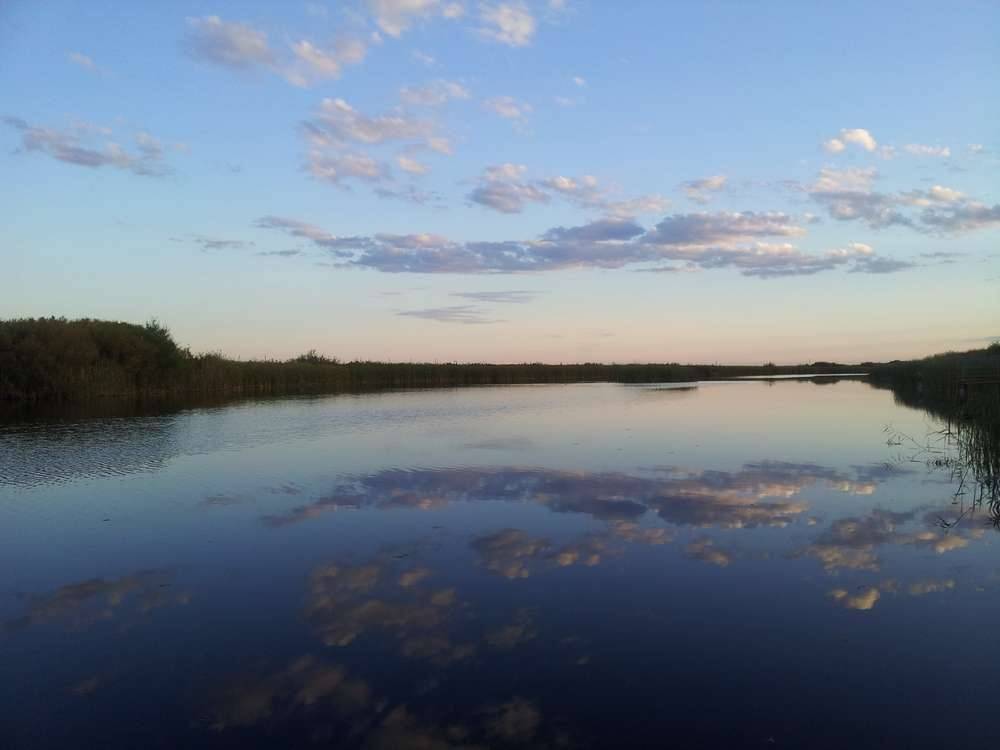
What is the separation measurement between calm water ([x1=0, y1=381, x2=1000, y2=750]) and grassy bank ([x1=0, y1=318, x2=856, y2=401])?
23.0m

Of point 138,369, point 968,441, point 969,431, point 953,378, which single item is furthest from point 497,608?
point 138,369

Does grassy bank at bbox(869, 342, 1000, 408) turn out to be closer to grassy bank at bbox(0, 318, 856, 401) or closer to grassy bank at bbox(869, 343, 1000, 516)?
grassy bank at bbox(869, 343, 1000, 516)

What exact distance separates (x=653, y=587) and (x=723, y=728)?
213 cm

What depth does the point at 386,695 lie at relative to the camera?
399cm

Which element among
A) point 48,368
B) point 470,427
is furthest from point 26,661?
point 48,368

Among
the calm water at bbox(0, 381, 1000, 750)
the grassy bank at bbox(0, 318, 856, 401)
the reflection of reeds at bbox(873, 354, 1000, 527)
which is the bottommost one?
the calm water at bbox(0, 381, 1000, 750)

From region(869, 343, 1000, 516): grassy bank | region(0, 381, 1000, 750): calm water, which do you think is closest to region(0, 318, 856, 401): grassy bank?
region(0, 381, 1000, 750): calm water

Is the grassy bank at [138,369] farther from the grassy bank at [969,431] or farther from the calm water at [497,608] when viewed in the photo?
the grassy bank at [969,431]

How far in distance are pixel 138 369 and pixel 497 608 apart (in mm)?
35290

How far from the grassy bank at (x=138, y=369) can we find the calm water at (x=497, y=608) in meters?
23.0

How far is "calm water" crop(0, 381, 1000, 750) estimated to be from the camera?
3750 millimetres

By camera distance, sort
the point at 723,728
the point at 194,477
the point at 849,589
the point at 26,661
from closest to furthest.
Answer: the point at 723,728, the point at 26,661, the point at 849,589, the point at 194,477

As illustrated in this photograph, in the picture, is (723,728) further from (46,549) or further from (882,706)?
(46,549)

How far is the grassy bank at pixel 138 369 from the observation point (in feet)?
99.1
